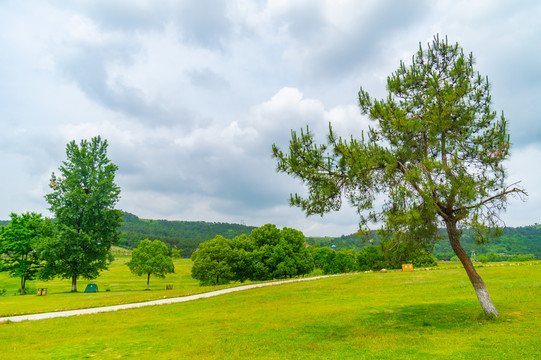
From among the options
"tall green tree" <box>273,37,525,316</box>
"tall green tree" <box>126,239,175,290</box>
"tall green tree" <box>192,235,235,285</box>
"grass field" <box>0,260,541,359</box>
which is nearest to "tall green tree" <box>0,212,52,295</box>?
"tall green tree" <box>126,239,175,290</box>

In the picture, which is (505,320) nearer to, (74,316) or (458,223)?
(458,223)

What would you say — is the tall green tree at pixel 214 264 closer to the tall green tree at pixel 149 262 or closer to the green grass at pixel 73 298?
the green grass at pixel 73 298

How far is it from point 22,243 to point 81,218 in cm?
879

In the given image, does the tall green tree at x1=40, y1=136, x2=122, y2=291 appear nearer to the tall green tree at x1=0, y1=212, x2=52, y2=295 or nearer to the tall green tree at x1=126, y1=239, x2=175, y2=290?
the tall green tree at x1=0, y1=212, x2=52, y2=295

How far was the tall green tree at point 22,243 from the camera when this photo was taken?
38875mm

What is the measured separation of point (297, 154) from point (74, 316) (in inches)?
720

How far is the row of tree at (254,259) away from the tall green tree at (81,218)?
17148 millimetres

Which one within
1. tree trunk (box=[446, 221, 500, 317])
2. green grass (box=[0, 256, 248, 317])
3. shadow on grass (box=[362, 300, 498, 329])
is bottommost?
green grass (box=[0, 256, 248, 317])

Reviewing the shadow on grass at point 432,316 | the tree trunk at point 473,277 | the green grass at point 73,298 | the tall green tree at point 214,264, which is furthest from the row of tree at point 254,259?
the tree trunk at point 473,277

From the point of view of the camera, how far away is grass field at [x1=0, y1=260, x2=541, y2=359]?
920 cm

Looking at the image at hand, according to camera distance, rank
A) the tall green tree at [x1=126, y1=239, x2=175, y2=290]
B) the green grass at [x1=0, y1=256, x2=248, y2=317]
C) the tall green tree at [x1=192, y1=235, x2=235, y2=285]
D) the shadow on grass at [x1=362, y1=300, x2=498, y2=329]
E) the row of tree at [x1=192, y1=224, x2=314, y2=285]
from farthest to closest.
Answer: the row of tree at [x1=192, y1=224, x2=314, y2=285]
the tall green tree at [x1=126, y1=239, x2=175, y2=290]
the tall green tree at [x1=192, y1=235, x2=235, y2=285]
the green grass at [x1=0, y1=256, x2=248, y2=317]
the shadow on grass at [x1=362, y1=300, x2=498, y2=329]

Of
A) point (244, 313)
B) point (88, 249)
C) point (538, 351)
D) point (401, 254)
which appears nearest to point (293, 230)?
point (88, 249)

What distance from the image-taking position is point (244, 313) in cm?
1830

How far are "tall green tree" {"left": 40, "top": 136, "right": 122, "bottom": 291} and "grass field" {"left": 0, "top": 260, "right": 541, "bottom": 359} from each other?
22.9 metres
